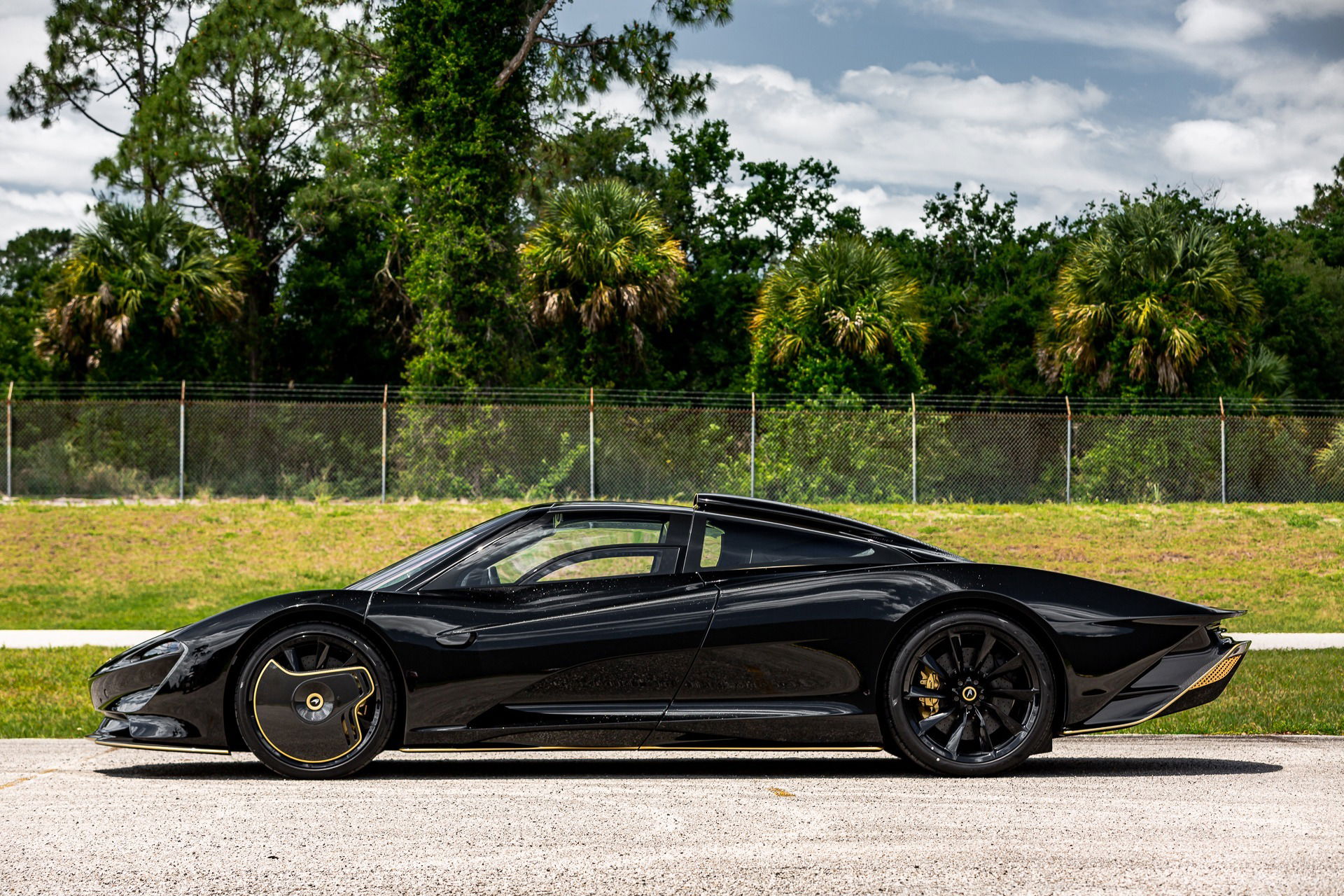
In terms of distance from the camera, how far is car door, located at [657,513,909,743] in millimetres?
5750

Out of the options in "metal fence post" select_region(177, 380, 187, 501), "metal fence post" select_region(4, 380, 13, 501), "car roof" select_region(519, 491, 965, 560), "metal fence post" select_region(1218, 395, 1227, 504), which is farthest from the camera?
"metal fence post" select_region(1218, 395, 1227, 504)

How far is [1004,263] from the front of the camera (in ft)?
147

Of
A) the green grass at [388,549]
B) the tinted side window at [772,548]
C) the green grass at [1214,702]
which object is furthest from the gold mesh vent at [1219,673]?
the green grass at [388,549]

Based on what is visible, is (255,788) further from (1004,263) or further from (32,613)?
(1004,263)

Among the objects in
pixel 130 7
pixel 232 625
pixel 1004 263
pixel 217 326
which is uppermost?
pixel 130 7

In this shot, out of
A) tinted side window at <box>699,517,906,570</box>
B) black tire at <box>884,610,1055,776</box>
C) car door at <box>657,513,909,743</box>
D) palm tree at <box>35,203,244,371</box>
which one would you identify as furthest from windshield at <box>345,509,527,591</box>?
palm tree at <box>35,203,244,371</box>

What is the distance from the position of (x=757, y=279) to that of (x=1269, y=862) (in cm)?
3618

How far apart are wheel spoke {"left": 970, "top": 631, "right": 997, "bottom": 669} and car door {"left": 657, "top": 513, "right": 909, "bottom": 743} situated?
0.42m

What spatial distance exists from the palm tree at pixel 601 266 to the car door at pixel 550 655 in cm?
2149

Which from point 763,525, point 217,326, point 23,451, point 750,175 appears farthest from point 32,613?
point 750,175

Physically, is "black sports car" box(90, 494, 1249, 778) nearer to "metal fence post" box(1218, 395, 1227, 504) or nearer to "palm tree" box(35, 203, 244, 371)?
"metal fence post" box(1218, 395, 1227, 504)

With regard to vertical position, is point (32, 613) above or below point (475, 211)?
below

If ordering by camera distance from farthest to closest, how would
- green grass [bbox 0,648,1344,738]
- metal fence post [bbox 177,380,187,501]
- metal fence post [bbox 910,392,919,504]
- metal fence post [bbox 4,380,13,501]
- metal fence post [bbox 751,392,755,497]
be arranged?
metal fence post [bbox 910,392,919,504] < metal fence post [bbox 751,392,755,497] < metal fence post [bbox 177,380,187,501] < metal fence post [bbox 4,380,13,501] < green grass [bbox 0,648,1344,738]

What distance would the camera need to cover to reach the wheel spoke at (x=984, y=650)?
5797 millimetres
